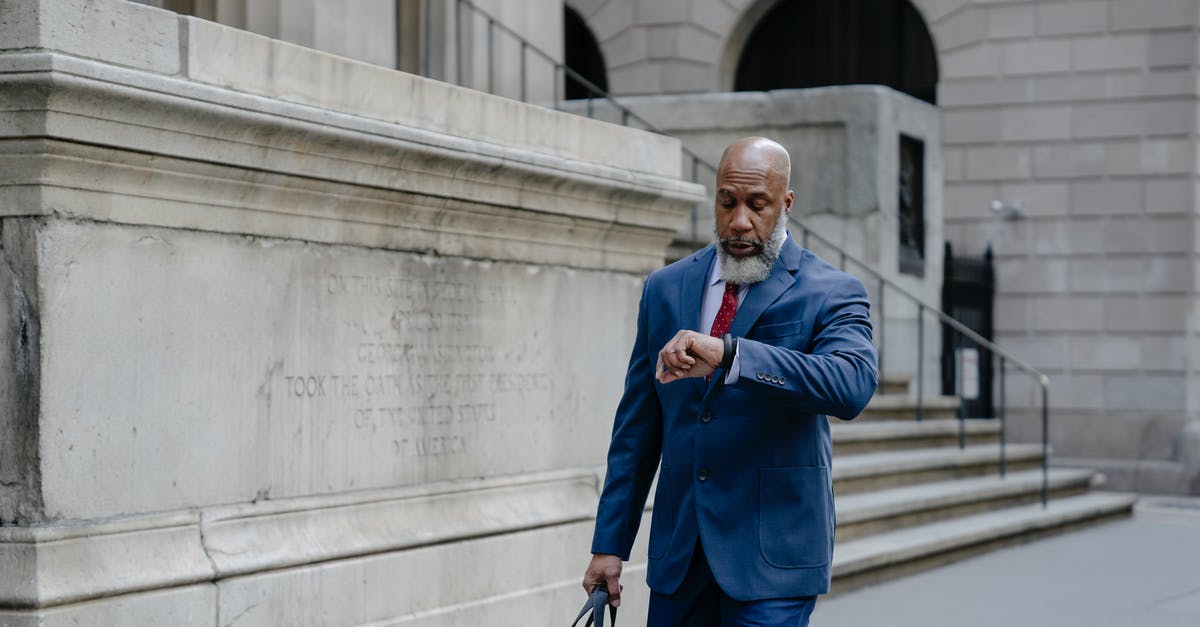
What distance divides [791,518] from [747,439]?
22 cm

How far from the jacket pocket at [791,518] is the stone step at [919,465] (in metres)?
6.37

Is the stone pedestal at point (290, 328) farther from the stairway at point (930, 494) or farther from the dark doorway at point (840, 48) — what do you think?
the dark doorway at point (840, 48)

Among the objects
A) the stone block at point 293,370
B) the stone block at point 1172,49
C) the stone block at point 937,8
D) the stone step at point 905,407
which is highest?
the stone block at point 937,8

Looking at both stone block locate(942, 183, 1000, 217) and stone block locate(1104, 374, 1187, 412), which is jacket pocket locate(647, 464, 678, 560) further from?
stone block locate(942, 183, 1000, 217)

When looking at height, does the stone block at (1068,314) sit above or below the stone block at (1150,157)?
below

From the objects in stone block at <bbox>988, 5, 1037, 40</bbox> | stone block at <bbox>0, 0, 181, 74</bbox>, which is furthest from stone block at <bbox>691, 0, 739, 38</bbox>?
stone block at <bbox>0, 0, 181, 74</bbox>

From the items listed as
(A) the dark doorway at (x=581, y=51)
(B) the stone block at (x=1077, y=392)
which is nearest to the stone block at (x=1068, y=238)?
(B) the stone block at (x=1077, y=392)

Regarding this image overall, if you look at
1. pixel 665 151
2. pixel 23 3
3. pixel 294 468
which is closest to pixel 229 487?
pixel 294 468

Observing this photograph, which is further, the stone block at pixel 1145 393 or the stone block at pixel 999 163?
the stone block at pixel 999 163

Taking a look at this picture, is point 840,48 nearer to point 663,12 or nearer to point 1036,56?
point 663,12

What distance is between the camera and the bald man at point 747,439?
3.98m

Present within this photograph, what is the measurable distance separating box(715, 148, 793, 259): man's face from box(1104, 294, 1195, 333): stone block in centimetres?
1499

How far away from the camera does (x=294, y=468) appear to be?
5277mm

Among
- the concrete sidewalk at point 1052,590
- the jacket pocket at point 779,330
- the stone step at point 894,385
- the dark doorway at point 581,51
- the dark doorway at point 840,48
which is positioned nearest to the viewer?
the jacket pocket at point 779,330
